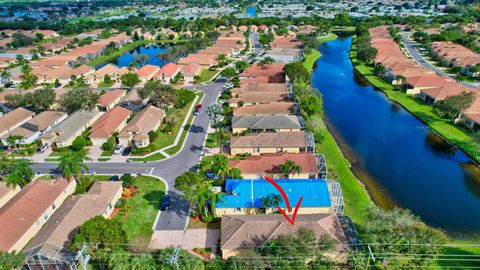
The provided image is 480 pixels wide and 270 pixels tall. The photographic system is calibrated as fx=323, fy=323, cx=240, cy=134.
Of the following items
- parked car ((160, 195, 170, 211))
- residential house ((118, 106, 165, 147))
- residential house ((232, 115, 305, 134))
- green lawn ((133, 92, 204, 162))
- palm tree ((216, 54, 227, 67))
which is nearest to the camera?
parked car ((160, 195, 170, 211))

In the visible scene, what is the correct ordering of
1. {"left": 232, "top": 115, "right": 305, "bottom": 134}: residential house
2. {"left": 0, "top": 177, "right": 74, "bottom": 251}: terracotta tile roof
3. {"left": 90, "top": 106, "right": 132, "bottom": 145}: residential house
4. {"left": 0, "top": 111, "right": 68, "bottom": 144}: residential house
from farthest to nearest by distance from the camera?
{"left": 0, "top": 111, "right": 68, "bottom": 144}: residential house
{"left": 232, "top": 115, "right": 305, "bottom": 134}: residential house
{"left": 90, "top": 106, "right": 132, "bottom": 145}: residential house
{"left": 0, "top": 177, "right": 74, "bottom": 251}: terracotta tile roof

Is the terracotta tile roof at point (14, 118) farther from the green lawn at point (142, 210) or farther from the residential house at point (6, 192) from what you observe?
the green lawn at point (142, 210)

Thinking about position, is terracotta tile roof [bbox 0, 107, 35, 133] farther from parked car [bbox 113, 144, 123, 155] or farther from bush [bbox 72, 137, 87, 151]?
parked car [bbox 113, 144, 123, 155]

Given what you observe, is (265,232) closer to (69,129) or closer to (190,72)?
(69,129)

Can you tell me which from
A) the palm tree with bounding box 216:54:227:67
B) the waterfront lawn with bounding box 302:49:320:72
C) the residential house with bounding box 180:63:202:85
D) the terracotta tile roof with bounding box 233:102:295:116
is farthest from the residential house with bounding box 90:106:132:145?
the waterfront lawn with bounding box 302:49:320:72

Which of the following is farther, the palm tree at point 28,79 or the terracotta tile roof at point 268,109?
the palm tree at point 28,79

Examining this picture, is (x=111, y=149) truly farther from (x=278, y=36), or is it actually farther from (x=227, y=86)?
(x=278, y=36)

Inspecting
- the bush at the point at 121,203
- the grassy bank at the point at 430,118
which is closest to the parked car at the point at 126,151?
the bush at the point at 121,203

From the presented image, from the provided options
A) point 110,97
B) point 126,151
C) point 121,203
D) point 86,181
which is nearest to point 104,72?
point 110,97

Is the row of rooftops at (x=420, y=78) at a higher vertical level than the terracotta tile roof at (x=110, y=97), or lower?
higher
